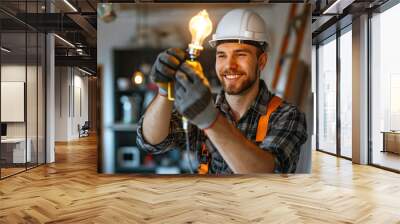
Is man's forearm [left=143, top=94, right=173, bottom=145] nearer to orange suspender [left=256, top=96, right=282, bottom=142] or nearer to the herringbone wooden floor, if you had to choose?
the herringbone wooden floor

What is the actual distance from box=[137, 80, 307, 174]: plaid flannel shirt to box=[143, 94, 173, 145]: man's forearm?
0.26 ft

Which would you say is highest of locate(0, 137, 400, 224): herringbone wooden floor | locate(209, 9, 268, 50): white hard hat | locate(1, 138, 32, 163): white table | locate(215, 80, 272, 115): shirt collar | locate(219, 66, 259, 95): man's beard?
locate(209, 9, 268, 50): white hard hat

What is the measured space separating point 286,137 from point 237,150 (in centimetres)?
75

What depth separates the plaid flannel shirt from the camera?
4949 millimetres

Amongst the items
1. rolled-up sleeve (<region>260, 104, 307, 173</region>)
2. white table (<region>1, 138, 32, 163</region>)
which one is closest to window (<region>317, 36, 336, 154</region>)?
rolled-up sleeve (<region>260, 104, 307, 173</region>)

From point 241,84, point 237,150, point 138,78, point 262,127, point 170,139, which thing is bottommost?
point 237,150

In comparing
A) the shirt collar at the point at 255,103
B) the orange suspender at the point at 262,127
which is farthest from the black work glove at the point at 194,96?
the orange suspender at the point at 262,127

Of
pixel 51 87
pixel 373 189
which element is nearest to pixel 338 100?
pixel 373 189

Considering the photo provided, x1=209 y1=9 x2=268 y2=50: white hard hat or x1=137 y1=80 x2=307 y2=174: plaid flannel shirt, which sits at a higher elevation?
x1=209 y1=9 x2=268 y2=50: white hard hat

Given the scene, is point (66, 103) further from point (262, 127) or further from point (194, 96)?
point (194, 96)

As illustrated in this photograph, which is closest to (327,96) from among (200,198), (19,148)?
(200,198)

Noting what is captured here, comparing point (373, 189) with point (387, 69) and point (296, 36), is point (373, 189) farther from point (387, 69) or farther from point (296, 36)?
point (387, 69)

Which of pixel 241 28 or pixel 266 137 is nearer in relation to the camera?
pixel 266 137

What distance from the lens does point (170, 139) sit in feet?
16.4
